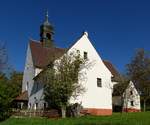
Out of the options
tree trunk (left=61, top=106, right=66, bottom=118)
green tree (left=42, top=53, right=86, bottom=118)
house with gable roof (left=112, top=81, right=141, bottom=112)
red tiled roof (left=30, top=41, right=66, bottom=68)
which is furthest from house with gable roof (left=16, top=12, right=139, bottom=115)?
house with gable roof (left=112, top=81, right=141, bottom=112)

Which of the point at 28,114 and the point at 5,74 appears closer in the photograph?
the point at 28,114

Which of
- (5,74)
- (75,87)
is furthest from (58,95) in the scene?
(5,74)

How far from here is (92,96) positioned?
45156mm

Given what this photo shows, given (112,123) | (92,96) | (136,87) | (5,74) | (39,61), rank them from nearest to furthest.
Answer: (112,123) → (5,74) → (92,96) → (39,61) → (136,87)

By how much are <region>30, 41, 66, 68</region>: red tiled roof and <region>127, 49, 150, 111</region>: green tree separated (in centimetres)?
1486

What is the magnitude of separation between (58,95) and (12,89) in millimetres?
5726

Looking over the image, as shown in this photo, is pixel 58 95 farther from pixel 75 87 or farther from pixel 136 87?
pixel 136 87

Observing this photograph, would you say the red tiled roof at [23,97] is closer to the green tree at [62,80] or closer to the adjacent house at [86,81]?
the adjacent house at [86,81]

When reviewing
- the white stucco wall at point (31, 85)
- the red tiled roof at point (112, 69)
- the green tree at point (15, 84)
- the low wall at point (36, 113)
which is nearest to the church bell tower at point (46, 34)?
the white stucco wall at point (31, 85)

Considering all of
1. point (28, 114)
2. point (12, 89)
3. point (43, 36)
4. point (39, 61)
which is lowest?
point (28, 114)

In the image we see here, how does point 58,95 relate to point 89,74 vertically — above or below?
below

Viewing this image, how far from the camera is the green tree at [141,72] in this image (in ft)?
194

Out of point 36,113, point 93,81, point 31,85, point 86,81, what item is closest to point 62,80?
point 36,113

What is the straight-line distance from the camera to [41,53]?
51000 mm
